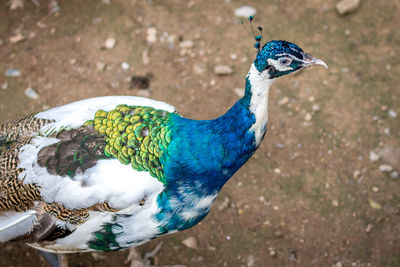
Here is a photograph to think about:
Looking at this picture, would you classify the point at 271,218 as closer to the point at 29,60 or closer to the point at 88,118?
the point at 88,118

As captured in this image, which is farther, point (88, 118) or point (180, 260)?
point (180, 260)

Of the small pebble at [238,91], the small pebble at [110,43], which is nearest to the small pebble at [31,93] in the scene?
the small pebble at [110,43]

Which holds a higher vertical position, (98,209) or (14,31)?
(14,31)

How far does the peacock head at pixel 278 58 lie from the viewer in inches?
76.7

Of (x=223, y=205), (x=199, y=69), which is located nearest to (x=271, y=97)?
(x=199, y=69)

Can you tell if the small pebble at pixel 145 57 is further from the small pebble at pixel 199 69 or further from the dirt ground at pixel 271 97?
the small pebble at pixel 199 69

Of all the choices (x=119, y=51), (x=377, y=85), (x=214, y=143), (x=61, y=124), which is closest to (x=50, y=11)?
(x=119, y=51)

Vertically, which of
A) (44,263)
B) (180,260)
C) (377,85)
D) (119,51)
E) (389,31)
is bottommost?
(180,260)

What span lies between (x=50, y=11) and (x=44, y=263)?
8.66 feet

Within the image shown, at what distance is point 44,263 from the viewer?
2.95 m

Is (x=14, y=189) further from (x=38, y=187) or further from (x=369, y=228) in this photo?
(x=369, y=228)

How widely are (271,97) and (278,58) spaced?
1.59 metres

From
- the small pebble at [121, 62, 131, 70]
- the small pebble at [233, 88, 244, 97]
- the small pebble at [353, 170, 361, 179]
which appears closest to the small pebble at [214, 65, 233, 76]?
the small pebble at [233, 88, 244, 97]

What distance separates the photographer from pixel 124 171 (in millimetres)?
2090
